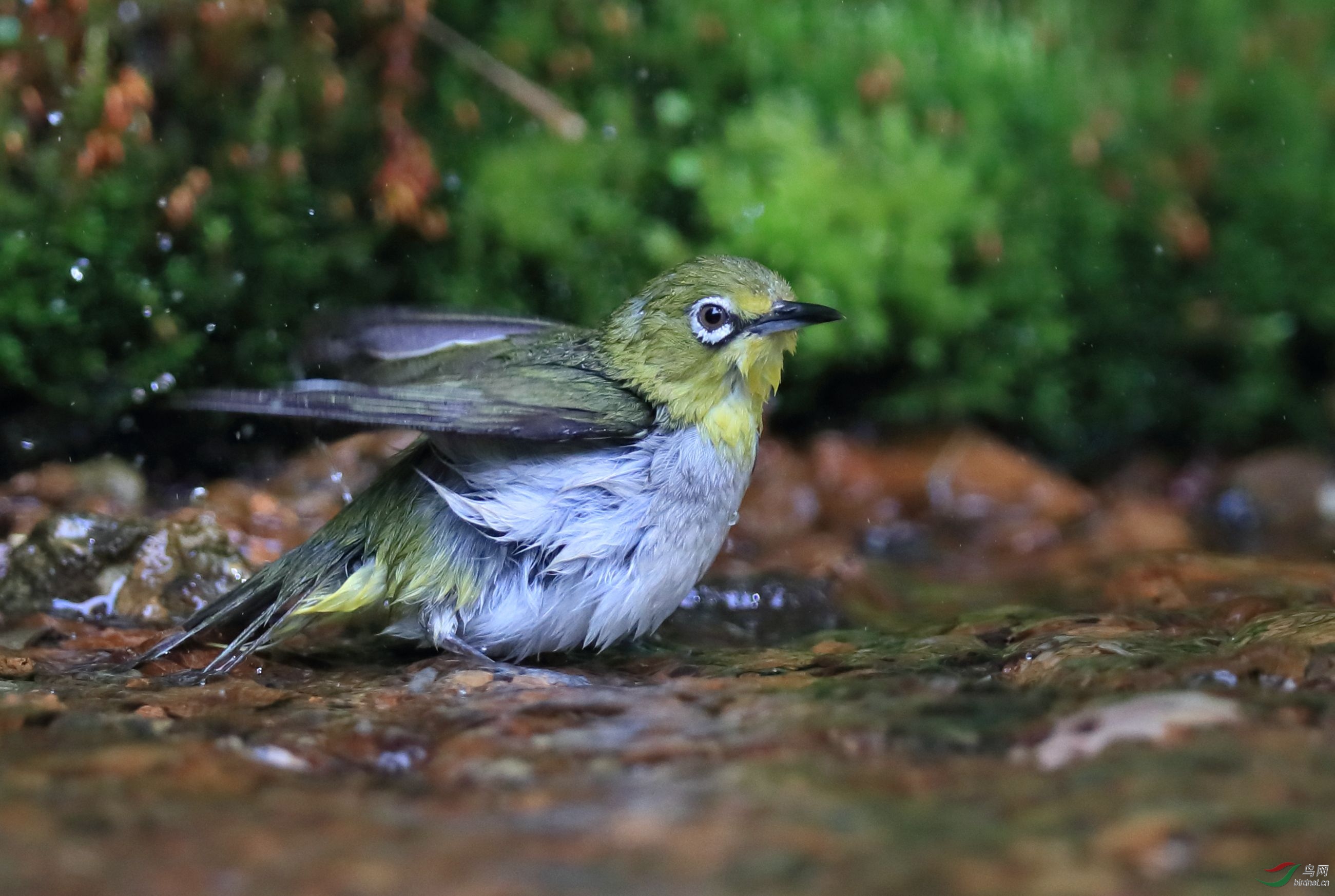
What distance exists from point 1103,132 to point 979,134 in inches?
31.9

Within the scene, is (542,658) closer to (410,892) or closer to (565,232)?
(410,892)

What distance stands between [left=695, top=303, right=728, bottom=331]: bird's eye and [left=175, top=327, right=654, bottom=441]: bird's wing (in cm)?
35

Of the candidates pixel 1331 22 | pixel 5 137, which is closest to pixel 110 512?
pixel 5 137

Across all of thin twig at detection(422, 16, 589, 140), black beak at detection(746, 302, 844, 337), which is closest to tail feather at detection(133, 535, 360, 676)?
black beak at detection(746, 302, 844, 337)

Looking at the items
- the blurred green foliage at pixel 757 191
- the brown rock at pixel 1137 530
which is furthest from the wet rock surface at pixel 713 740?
the blurred green foliage at pixel 757 191

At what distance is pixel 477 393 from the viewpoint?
3.77m

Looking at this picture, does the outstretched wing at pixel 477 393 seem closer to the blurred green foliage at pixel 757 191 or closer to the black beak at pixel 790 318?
the black beak at pixel 790 318

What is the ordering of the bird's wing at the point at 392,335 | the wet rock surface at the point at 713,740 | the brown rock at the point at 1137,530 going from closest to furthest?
the wet rock surface at the point at 713,740 < the bird's wing at the point at 392,335 < the brown rock at the point at 1137,530

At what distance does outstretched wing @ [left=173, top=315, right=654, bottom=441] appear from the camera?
3.28 meters

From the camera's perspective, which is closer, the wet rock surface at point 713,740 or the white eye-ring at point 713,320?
the wet rock surface at point 713,740

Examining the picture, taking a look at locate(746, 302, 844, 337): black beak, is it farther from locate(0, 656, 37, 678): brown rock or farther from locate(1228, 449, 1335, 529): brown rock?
locate(1228, 449, 1335, 529): brown rock

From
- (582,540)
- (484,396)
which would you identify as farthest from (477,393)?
(582,540)

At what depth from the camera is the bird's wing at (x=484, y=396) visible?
10.7 ft

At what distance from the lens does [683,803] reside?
2.16 m
